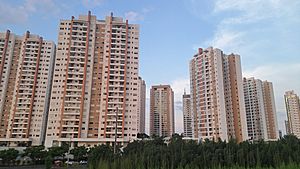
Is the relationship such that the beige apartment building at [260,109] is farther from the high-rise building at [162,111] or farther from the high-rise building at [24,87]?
the high-rise building at [24,87]

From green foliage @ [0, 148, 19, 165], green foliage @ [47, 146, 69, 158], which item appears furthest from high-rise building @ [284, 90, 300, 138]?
green foliage @ [0, 148, 19, 165]

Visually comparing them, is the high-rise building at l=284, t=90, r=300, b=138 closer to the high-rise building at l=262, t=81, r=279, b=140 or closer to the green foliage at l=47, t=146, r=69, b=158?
the high-rise building at l=262, t=81, r=279, b=140

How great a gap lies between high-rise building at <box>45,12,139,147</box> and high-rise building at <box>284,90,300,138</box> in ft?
224

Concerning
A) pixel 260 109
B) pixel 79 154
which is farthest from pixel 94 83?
pixel 260 109

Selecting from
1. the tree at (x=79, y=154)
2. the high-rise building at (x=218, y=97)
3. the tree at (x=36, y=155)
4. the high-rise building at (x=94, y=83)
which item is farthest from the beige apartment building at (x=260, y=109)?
the tree at (x=36, y=155)

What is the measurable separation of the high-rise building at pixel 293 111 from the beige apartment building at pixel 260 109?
47.9ft

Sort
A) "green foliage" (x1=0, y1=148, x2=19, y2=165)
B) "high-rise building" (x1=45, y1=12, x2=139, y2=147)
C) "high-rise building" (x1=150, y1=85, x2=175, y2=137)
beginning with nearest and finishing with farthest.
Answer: "green foliage" (x1=0, y1=148, x2=19, y2=165) → "high-rise building" (x1=45, y1=12, x2=139, y2=147) → "high-rise building" (x1=150, y1=85, x2=175, y2=137)

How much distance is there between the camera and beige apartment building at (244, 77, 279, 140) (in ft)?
237

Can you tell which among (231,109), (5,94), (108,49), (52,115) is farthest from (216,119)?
(5,94)

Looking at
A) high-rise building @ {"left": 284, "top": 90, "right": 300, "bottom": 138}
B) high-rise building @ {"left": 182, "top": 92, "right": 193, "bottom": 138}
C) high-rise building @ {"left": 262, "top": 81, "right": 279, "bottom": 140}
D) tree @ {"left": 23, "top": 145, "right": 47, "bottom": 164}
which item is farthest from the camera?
high-rise building @ {"left": 182, "top": 92, "right": 193, "bottom": 138}

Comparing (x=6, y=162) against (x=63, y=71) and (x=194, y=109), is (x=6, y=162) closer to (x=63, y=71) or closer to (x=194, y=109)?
(x=63, y=71)

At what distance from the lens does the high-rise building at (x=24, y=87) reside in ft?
184

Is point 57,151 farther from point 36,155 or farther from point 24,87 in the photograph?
point 24,87

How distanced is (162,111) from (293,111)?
5139cm
